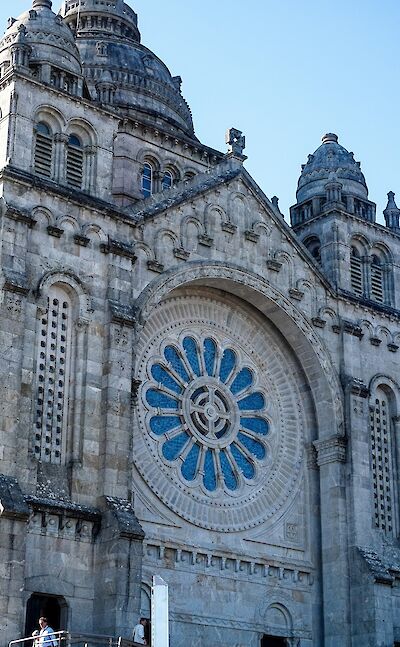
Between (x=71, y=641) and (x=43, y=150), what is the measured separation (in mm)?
13751

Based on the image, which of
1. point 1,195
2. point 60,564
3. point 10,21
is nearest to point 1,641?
point 60,564

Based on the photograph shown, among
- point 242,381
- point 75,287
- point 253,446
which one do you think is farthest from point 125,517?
point 242,381

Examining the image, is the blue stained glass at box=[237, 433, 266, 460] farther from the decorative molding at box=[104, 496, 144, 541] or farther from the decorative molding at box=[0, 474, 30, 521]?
the decorative molding at box=[0, 474, 30, 521]

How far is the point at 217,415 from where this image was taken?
35281mm

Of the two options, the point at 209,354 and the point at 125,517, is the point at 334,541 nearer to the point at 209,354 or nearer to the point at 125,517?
the point at 209,354

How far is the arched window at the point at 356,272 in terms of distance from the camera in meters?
40.2

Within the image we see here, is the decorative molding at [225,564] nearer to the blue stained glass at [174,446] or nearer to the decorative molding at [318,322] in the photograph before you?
the blue stained glass at [174,446]

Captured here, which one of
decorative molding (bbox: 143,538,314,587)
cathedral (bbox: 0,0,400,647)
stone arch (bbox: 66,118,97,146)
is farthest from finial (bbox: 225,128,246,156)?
decorative molding (bbox: 143,538,314,587)

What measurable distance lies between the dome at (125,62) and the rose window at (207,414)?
41.8ft

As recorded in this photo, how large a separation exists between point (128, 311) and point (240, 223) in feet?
21.3

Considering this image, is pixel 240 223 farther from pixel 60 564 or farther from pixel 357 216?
pixel 60 564

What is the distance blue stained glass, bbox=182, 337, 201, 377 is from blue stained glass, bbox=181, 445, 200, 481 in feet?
7.93

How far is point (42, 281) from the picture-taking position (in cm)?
3056

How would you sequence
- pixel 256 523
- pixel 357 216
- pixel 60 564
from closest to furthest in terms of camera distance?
pixel 60 564
pixel 256 523
pixel 357 216
